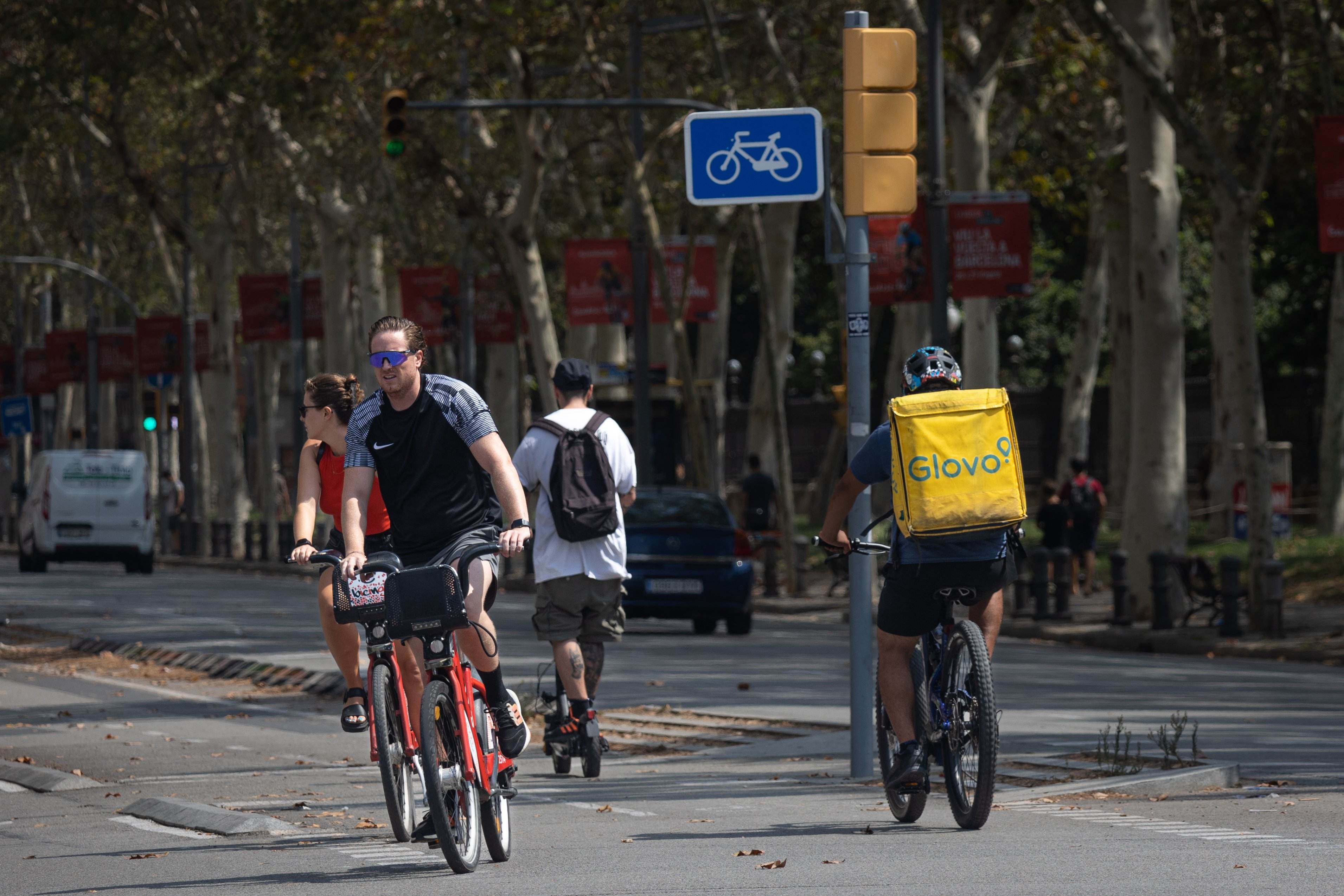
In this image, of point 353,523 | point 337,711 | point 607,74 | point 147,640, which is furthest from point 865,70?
point 607,74

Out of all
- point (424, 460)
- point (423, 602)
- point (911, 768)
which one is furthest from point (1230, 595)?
point (423, 602)

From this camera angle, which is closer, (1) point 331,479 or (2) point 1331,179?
(1) point 331,479

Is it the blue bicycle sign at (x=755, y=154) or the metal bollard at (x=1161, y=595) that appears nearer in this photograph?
the blue bicycle sign at (x=755, y=154)

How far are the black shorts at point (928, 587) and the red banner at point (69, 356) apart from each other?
46.2 meters

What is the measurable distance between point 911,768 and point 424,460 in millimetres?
2035

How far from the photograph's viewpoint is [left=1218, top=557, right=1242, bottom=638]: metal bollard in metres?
19.9

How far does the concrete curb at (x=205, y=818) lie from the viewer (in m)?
8.16

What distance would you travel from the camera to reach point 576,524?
9.75m

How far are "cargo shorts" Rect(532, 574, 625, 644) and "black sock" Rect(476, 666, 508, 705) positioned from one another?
6.64 ft

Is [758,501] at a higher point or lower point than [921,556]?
higher

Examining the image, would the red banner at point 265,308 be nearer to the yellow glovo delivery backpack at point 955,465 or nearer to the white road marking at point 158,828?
the white road marking at point 158,828

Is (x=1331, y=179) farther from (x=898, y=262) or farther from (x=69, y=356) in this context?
(x=69, y=356)

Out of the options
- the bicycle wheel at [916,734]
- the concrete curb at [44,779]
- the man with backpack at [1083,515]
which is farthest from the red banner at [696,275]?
the bicycle wheel at [916,734]

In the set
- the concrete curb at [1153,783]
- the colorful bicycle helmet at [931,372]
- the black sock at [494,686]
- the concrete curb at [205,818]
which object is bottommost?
the concrete curb at [205,818]
